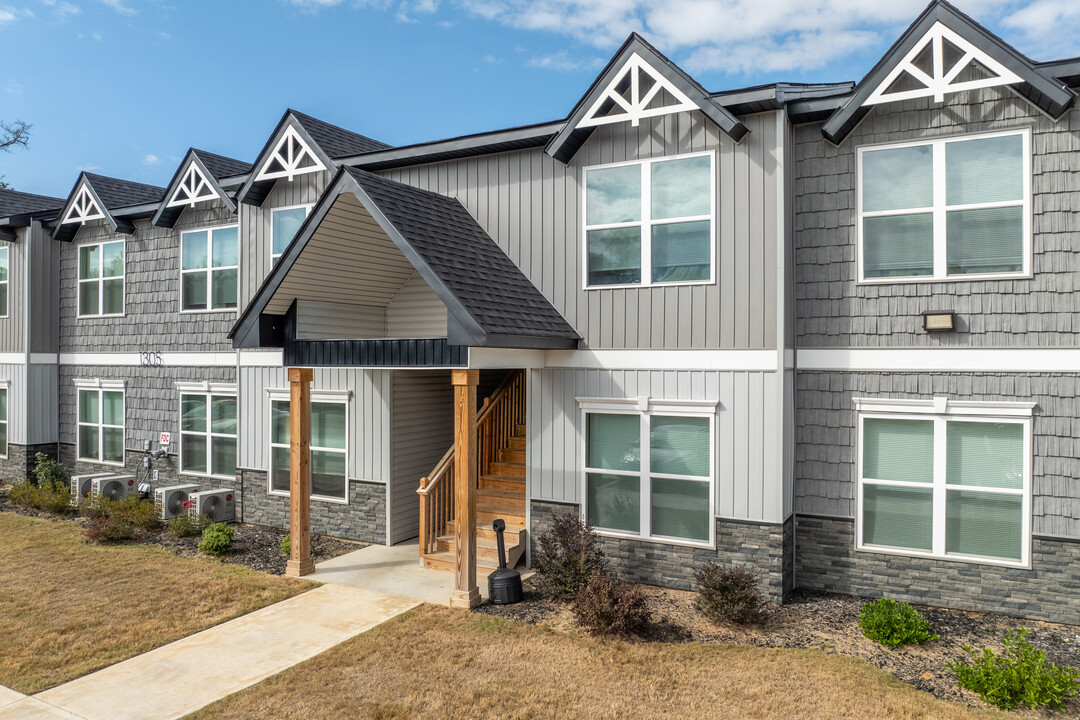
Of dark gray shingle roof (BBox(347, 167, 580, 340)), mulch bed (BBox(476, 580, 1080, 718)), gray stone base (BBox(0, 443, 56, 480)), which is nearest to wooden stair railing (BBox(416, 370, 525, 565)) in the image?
mulch bed (BBox(476, 580, 1080, 718))

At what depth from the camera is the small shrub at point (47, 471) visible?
51.0ft

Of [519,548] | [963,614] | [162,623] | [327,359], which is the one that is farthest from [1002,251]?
[162,623]

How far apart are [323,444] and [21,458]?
914 centimetres

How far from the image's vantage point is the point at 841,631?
303 inches

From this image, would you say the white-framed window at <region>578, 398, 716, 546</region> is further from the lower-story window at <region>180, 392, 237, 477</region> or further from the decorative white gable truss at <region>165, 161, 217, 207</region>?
the decorative white gable truss at <region>165, 161, 217, 207</region>

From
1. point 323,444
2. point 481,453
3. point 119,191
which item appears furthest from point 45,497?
point 481,453

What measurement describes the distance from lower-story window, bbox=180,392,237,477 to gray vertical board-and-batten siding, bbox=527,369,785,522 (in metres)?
6.51

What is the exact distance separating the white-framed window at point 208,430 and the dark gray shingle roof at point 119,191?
4.24m

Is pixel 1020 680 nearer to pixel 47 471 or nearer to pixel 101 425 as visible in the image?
pixel 101 425

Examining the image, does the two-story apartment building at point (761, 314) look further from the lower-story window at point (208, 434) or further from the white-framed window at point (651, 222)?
the lower-story window at point (208, 434)

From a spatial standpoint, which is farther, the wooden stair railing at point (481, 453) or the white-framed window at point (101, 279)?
the white-framed window at point (101, 279)

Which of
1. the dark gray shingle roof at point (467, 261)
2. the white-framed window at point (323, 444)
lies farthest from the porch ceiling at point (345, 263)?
the white-framed window at point (323, 444)

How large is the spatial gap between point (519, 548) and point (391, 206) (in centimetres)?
495

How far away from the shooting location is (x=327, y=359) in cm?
948
